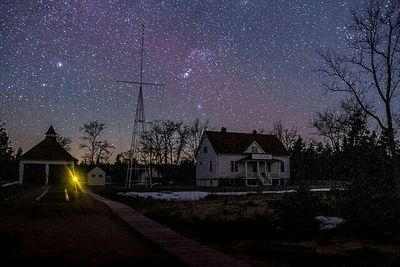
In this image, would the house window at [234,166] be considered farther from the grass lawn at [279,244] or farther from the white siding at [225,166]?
the grass lawn at [279,244]

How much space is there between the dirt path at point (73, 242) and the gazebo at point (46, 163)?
3819 centimetres

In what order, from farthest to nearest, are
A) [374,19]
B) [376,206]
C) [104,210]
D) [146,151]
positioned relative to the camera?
[146,151]
[374,19]
[104,210]
[376,206]

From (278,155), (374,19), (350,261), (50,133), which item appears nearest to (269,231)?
(350,261)

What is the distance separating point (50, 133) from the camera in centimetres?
6775

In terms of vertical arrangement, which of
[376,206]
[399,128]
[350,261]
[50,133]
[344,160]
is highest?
[50,133]

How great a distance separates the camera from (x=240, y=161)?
53.5 m

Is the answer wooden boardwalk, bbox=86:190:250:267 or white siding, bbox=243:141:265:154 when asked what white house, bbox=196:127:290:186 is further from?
wooden boardwalk, bbox=86:190:250:267

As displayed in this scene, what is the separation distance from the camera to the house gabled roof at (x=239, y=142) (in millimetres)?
53844

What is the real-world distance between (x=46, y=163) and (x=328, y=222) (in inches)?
1826

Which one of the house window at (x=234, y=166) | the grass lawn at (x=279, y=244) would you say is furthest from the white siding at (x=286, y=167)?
the grass lawn at (x=279, y=244)

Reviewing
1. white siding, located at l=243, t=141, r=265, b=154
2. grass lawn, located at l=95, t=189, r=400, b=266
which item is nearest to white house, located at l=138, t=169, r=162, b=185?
white siding, located at l=243, t=141, r=265, b=154

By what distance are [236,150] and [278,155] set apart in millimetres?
6678

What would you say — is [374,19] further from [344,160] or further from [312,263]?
[312,263]

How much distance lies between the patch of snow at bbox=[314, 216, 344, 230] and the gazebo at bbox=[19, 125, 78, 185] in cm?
4452
